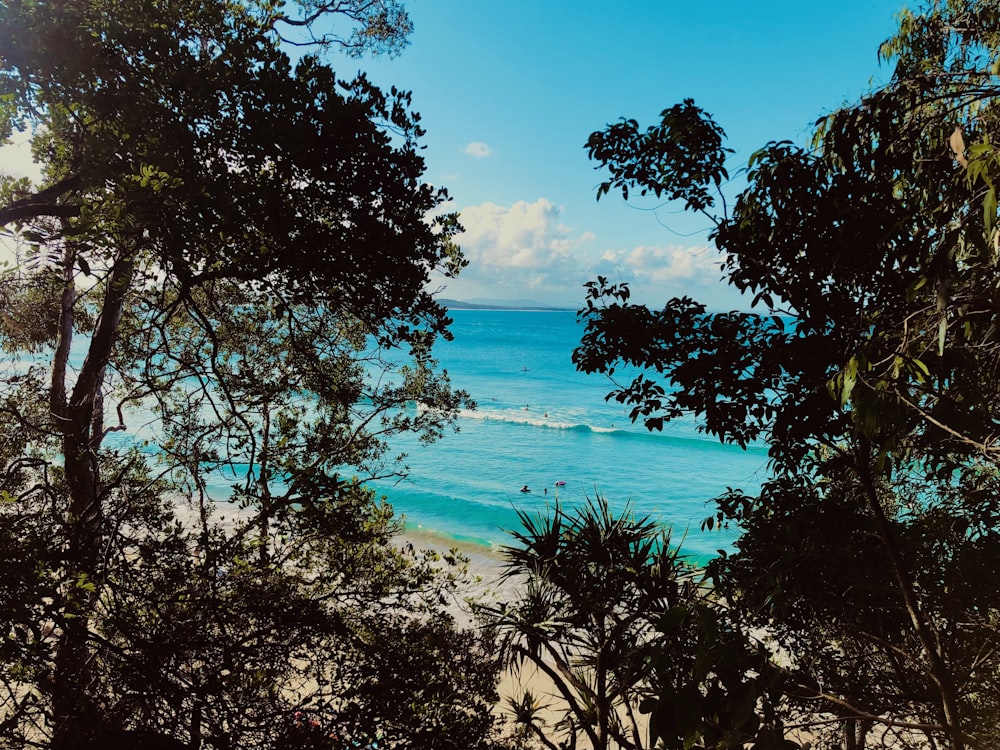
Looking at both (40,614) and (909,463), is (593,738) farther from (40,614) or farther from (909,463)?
(40,614)

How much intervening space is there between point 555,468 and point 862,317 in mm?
22433

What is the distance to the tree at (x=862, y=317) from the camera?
2135 millimetres

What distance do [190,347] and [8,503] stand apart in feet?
7.85

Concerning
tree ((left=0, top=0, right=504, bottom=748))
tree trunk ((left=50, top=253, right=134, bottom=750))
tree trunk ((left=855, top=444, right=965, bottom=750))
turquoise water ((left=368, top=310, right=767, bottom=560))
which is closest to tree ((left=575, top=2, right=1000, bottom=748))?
tree trunk ((left=855, top=444, right=965, bottom=750))

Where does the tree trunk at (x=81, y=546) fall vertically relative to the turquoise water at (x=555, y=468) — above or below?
below

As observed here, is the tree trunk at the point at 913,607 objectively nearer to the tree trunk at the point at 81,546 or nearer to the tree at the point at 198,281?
the tree at the point at 198,281

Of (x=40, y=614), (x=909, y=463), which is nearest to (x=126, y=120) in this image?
(x=40, y=614)

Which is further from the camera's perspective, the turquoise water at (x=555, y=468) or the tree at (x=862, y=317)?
the turquoise water at (x=555, y=468)

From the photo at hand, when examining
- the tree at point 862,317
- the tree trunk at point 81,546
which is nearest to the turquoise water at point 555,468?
the tree trunk at point 81,546

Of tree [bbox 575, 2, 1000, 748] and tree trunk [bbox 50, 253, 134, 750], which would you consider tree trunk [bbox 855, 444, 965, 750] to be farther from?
tree trunk [bbox 50, 253, 134, 750]

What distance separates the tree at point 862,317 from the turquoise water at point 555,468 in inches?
378

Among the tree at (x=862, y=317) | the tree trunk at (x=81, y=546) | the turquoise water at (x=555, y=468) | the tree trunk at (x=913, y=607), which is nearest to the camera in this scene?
the tree at (x=862, y=317)

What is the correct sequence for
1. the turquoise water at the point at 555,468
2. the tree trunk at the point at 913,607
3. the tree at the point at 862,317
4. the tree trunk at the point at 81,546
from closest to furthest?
the tree at the point at 862,317 < the tree trunk at the point at 913,607 < the tree trunk at the point at 81,546 < the turquoise water at the point at 555,468

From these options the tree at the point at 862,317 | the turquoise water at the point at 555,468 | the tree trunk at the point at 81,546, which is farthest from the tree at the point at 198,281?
the turquoise water at the point at 555,468
